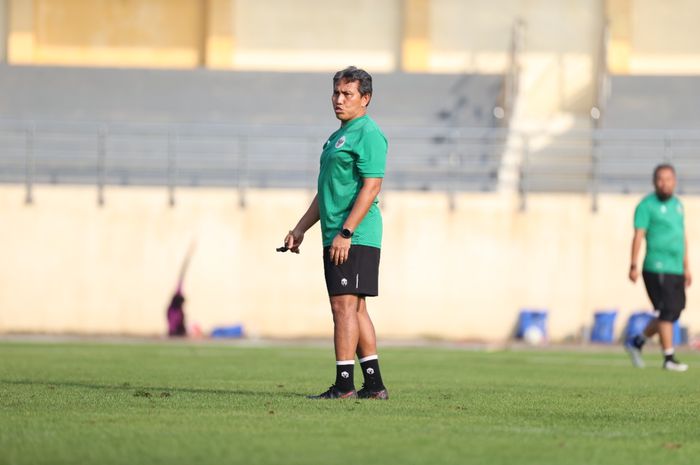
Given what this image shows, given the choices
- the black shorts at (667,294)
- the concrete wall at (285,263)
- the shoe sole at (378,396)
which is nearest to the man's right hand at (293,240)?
the shoe sole at (378,396)

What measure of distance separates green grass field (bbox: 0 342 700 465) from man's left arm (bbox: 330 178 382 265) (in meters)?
0.88

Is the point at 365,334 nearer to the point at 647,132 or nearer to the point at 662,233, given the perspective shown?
the point at 662,233

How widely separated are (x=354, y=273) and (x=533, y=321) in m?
15.3

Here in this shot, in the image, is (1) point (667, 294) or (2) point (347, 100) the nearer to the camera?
(2) point (347, 100)

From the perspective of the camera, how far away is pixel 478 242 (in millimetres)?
24891

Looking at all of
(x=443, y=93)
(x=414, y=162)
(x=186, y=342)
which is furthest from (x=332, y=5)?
(x=186, y=342)

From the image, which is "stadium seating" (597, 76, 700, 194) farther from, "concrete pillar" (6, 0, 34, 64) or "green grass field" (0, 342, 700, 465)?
"concrete pillar" (6, 0, 34, 64)

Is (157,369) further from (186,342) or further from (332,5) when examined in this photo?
(332,5)

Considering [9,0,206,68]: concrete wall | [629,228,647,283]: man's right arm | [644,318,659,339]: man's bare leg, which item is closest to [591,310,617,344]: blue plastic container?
[644,318,659,339]: man's bare leg

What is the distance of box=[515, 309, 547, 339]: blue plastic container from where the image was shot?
80.0 ft

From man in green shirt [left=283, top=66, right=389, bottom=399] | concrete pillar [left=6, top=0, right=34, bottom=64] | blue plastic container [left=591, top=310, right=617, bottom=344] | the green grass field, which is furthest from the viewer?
concrete pillar [left=6, top=0, right=34, bottom=64]

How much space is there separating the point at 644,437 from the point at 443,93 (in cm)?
2195

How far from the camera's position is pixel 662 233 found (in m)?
15.4

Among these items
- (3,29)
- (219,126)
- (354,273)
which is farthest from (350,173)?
(3,29)
